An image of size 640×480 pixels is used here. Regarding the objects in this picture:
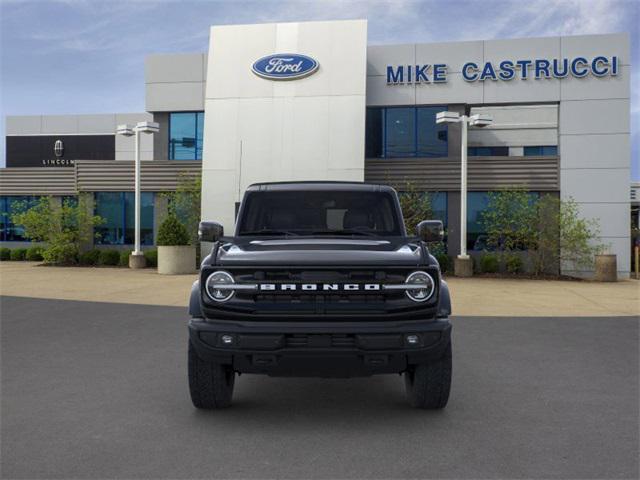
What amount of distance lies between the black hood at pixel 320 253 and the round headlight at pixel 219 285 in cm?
9

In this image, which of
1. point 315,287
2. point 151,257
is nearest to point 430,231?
point 315,287

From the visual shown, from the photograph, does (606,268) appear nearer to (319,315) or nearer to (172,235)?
(172,235)

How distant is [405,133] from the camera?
2358 cm

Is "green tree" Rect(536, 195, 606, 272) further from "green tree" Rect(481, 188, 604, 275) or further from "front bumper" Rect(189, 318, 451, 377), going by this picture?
"front bumper" Rect(189, 318, 451, 377)

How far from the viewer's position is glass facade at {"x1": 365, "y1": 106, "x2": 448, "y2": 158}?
76.8ft

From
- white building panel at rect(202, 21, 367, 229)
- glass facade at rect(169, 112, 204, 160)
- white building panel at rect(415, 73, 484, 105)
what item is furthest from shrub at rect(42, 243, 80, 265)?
white building panel at rect(415, 73, 484, 105)

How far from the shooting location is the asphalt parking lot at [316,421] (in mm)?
3729

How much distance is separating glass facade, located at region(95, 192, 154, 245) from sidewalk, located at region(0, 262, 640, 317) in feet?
17.8

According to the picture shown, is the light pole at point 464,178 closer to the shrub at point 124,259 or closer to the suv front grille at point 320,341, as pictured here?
the shrub at point 124,259

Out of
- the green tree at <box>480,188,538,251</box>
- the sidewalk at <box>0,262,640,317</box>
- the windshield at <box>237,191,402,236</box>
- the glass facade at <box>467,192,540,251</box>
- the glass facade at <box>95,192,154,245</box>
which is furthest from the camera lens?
the glass facade at <box>95,192,154,245</box>

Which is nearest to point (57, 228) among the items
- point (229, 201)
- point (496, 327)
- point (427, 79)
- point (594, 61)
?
point (229, 201)

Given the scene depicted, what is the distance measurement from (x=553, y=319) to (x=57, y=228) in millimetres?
20341

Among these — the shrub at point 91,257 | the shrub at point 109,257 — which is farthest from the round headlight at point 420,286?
the shrub at point 91,257

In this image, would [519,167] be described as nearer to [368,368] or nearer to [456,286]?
[456,286]
